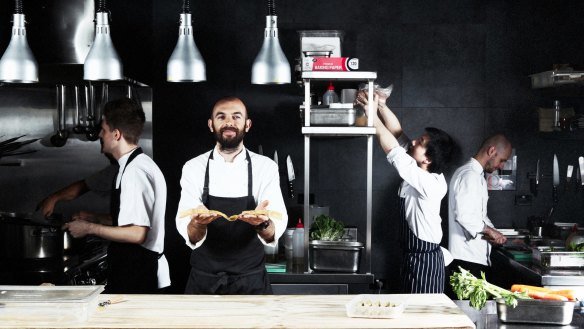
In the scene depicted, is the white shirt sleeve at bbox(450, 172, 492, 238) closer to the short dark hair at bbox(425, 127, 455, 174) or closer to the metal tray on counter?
the short dark hair at bbox(425, 127, 455, 174)

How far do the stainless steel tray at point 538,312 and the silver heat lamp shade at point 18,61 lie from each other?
2.37 m

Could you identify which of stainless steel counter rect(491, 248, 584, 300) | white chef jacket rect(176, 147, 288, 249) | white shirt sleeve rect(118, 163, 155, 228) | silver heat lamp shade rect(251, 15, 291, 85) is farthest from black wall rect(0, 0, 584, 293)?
silver heat lamp shade rect(251, 15, 291, 85)

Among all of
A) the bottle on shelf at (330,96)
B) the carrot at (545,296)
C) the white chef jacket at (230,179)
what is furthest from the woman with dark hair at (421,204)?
the carrot at (545,296)

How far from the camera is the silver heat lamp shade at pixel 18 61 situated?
11.9 ft

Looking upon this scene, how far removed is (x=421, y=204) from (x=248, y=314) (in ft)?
8.06

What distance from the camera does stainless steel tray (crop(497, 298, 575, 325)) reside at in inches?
133

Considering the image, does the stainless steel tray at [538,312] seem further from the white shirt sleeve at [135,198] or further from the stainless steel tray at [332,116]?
the white shirt sleeve at [135,198]

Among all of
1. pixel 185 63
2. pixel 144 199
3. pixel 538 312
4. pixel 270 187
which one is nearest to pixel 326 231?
pixel 270 187

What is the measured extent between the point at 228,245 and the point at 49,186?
1934 millimetres

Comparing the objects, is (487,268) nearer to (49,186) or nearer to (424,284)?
(424,284)

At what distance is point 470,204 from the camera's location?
604 cm

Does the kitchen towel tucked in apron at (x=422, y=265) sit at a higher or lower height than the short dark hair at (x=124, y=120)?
lower

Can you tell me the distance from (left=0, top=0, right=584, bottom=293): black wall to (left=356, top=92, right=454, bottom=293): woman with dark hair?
1.05 metres

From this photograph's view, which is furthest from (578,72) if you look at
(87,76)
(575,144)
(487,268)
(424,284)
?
(87,76)
